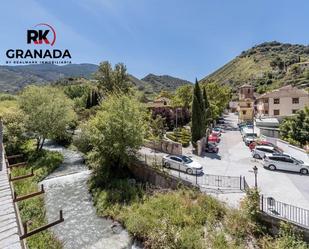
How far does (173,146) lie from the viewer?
26.1 m

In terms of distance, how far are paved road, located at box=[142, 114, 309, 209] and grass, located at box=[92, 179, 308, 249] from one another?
1752 millimetres

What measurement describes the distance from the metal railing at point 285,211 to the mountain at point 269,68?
59.7 meters

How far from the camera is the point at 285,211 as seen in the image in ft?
40.9

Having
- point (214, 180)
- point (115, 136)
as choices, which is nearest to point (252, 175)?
point (214, 180)

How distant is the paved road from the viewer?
14.6 meters

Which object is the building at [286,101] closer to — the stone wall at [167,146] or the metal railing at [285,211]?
the stone wall at [167,146]

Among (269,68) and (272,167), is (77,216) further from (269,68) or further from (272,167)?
(269,68)

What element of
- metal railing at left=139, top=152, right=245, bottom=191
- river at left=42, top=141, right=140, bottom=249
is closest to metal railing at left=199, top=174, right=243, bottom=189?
metal railing at left=139, top=152, right=245, bottom=191

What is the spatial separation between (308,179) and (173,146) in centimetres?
1317

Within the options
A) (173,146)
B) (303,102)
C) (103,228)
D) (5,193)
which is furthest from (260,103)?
(5,193)

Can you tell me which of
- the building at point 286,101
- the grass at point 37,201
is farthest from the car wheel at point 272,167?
the building at point 286,101

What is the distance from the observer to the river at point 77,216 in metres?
12.6

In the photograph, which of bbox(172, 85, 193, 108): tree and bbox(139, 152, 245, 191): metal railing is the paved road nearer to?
bbox(139, 152, 245, 191): metal railing

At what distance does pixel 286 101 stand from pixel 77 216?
46.5 metres
